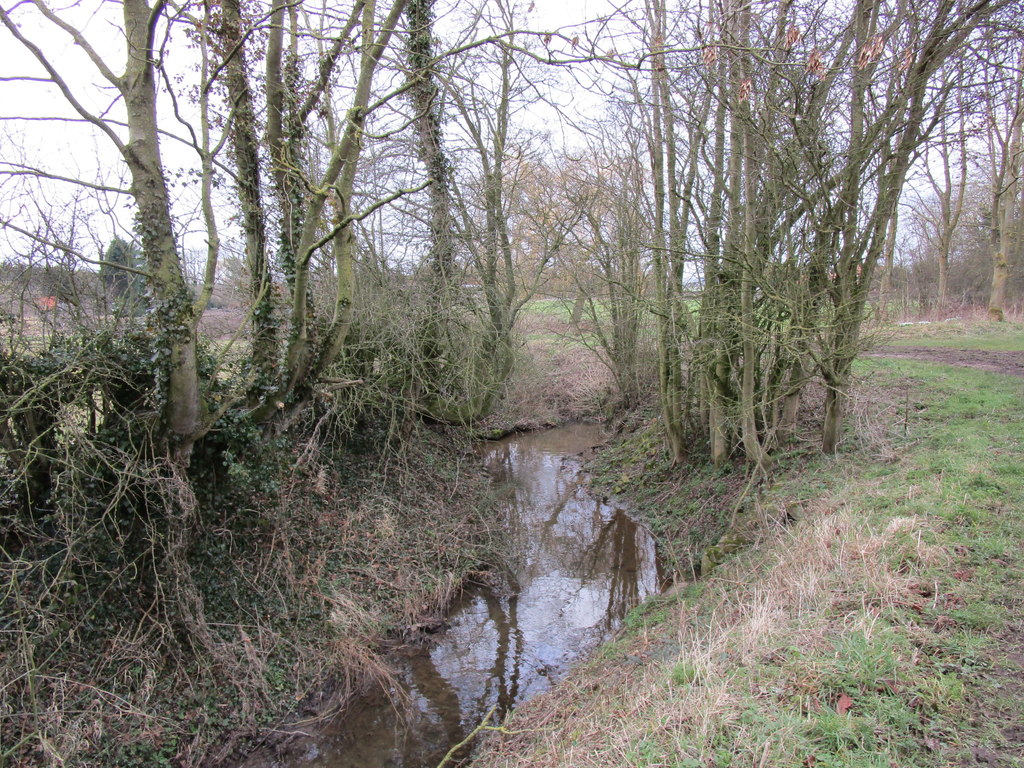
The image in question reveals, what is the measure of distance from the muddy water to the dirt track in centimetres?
658

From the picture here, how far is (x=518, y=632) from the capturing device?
27.4 feet

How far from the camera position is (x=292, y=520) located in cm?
913

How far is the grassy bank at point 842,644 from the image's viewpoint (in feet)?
12.0

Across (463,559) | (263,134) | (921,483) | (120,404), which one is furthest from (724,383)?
(120,404)

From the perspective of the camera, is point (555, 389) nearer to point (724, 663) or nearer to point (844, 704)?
point (724, 663)

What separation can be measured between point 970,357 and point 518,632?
43.4ft

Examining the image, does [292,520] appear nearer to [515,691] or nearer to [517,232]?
[515,691]

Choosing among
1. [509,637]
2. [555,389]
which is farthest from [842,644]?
[555,389]

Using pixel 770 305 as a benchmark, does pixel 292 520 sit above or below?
below

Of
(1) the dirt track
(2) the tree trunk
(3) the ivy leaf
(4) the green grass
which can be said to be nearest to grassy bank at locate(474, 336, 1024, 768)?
(3) the ivy leaf

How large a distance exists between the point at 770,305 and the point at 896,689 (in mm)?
6568

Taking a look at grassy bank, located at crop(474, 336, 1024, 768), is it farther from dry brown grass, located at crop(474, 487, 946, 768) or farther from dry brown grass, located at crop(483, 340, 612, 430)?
dry brown grass, located at crop(483, 340, 612, 430)

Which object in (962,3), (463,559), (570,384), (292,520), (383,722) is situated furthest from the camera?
(570,384)

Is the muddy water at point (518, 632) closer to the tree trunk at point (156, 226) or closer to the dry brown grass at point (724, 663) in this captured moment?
the dry brown grass at point (724, 663)
